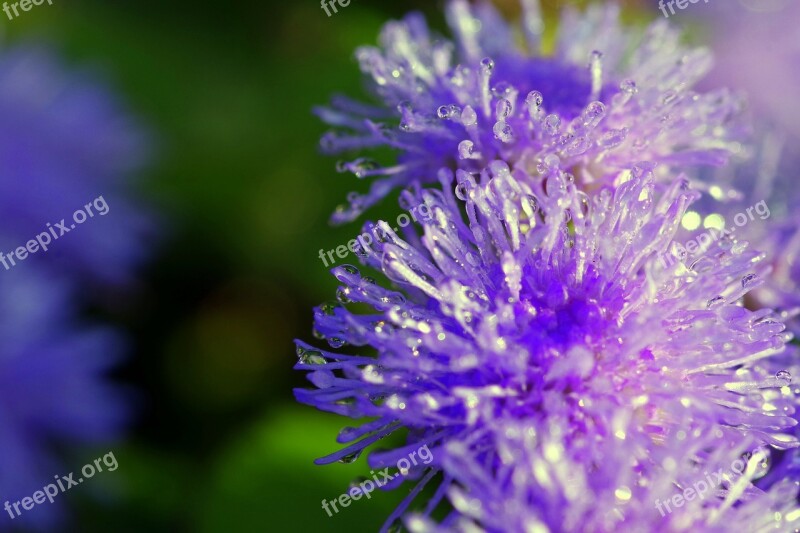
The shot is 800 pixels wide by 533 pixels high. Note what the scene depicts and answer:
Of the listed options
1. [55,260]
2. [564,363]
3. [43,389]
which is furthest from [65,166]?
[564,363]

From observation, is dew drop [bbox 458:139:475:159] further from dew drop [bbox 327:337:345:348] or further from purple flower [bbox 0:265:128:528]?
purple flower [bbox 0:265:128:528]

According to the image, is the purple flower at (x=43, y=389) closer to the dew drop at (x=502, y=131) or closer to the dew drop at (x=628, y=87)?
the dew drop at (x=502, y=131)

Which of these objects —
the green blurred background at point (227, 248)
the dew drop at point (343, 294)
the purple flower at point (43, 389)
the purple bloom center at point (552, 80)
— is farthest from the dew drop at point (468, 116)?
the purple flower at point (43, 389)

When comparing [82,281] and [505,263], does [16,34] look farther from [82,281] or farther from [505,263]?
[505,263]

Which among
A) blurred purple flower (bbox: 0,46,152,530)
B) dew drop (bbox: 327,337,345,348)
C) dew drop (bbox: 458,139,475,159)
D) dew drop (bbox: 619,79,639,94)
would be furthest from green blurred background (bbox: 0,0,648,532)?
dew drop (bbox: 619,79,639,94)

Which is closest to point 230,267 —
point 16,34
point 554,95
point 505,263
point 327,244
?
point 327,244

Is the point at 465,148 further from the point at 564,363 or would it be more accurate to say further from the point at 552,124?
the point at 564,363

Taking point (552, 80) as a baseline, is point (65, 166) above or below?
above
